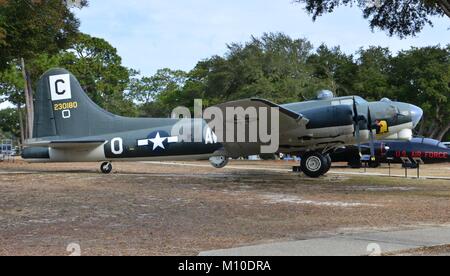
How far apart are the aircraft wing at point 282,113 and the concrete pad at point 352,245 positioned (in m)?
10.3

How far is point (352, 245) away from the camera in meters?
7.71

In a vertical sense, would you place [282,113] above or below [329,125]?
above

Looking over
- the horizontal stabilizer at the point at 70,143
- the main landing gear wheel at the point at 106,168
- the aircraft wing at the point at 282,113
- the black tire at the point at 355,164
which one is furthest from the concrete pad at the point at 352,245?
the black tire at the point at 355,164

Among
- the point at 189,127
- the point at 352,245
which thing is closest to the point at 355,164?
the point at 189,127

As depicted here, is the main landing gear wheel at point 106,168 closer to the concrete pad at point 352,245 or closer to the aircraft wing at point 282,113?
the aircraft wing at point 282,113

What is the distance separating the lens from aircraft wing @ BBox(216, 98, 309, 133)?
1885 cm

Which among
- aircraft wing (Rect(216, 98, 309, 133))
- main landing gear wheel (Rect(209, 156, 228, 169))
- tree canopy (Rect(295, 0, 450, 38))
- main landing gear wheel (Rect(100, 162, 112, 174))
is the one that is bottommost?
main landing gear wheel (Rect(100, 162, 112, 174))

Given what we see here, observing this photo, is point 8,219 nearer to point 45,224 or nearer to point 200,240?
point 45,224

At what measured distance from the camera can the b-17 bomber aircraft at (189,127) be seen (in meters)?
21.4

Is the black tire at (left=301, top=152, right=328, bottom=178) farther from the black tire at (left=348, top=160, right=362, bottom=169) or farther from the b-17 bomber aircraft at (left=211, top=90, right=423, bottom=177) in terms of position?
the black tire at (left=348, top=160, right=362, bottom=169)

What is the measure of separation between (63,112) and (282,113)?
1112cm

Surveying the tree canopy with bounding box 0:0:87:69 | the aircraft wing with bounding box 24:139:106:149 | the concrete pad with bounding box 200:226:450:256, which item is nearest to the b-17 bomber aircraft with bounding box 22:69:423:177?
the aircraft wing with bounding box 24:139:106:149

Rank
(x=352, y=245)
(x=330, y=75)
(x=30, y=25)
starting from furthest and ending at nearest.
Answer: (x=330, y=75), (x=30, y=25), (x=352, y=245)

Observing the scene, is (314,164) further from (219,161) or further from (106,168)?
(106,168)
